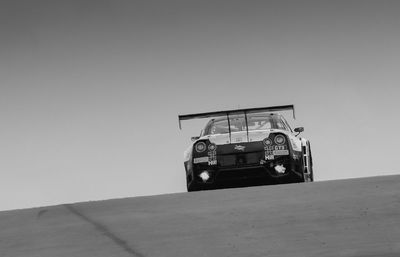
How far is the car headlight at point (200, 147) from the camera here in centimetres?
1059

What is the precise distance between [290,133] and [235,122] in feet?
2.18

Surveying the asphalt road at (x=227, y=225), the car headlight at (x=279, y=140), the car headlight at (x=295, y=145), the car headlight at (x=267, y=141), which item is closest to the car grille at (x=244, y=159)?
the car headlight at (x=267, y=141)

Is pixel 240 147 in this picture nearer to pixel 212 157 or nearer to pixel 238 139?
pixel 238 139

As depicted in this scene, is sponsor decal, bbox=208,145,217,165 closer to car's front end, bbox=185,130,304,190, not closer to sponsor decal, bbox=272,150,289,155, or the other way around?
car's front end, bbox=185,130,304,190

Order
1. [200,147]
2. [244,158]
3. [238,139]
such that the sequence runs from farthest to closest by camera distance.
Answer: [200,147] → [238,139] → [244,158]

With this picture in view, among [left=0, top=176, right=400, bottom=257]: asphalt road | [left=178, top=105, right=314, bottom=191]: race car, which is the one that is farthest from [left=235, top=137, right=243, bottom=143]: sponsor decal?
[left=0, top=176, right=400, bottom=257]: asphalt road

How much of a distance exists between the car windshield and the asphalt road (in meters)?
2.76

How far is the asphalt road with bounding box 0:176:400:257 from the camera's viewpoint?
15.8 ft

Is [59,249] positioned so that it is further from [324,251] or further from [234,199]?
[234,199]

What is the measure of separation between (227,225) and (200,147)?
484 centimetres

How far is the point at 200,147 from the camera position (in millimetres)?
10625

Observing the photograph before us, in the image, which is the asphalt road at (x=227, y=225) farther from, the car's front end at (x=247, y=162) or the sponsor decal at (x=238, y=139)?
the sponsor decal at (x=238, y=139)

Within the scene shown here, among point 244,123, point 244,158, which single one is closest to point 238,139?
point 244,158

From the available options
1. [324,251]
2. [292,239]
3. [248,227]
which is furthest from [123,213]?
[324,251]
